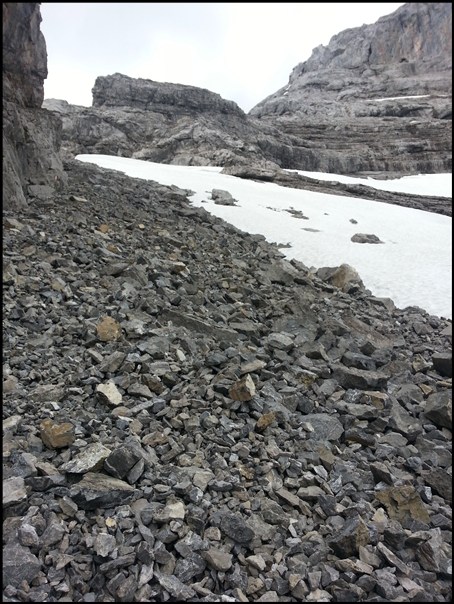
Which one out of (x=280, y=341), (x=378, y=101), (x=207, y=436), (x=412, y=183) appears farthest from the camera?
(x=378, y=101)

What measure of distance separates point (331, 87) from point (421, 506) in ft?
348

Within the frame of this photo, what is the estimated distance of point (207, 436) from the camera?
17.3 ft

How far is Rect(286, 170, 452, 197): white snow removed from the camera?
43188mm

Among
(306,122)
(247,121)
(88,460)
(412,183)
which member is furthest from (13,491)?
(306,122)

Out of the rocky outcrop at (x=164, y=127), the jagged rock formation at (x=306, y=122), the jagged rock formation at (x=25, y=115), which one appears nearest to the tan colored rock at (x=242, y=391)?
the jagged rock formation at (x=25, y=115)

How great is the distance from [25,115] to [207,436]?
1272 cm

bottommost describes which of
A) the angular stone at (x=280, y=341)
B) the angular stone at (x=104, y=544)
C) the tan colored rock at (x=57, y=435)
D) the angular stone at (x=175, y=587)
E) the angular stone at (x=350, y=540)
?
the angular stone at (x=350, y=540)

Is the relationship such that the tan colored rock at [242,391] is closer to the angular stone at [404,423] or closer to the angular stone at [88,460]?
the angular stone at [88,460]

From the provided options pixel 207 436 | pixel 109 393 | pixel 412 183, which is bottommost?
pixel 207 436

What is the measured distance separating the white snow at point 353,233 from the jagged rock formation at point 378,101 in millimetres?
31346

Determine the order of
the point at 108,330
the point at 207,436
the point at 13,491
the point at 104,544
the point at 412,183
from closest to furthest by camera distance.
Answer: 1. the point at 104,544
2. the point at 13,491
3. the point at 207,436
4. the point at 108,330
5. the point at 412,183

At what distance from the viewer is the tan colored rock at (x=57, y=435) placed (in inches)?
181

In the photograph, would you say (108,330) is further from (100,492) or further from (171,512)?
(171,512)

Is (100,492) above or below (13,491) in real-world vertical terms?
below
